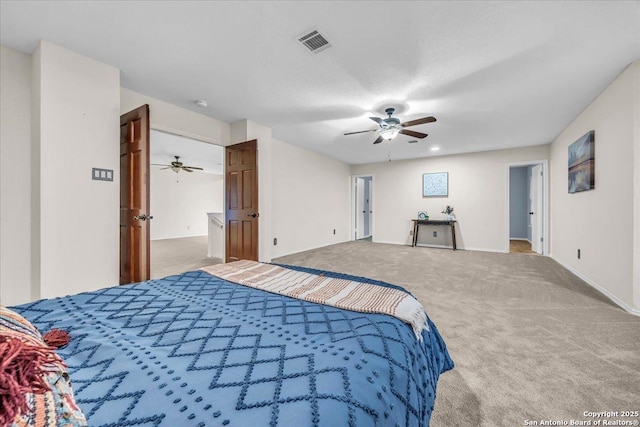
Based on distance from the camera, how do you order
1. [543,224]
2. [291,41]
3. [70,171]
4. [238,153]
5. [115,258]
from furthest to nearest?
[543,224] < [238,153] < [115,258] < [70,171] < [291,41]

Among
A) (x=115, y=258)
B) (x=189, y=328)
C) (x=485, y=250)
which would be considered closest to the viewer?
(x=189, y=328)

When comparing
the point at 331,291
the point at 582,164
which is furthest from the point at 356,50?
the point at 582,164

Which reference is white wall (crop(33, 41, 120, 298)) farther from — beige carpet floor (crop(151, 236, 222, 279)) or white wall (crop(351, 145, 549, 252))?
white wall (crop(351, 145, 549, 252))

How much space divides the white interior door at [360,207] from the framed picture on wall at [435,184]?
6.61ft

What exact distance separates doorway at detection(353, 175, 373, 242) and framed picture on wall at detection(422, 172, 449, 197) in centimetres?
158

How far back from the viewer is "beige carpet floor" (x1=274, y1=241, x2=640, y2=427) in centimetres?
132

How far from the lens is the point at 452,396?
139 centimetres

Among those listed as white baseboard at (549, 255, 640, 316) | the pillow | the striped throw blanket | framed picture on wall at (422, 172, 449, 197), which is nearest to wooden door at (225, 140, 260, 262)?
the striped throw blanket

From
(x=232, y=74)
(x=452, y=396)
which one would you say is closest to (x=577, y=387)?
(x=452, y=396)

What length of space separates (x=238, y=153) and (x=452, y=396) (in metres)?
3.89

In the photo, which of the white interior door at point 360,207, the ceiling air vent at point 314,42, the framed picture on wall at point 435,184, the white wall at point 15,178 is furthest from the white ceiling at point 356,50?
the white interior door at point 360,207

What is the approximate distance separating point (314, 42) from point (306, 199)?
401cm

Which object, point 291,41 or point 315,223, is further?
point 315,223

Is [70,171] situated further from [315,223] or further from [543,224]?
[543,224]
